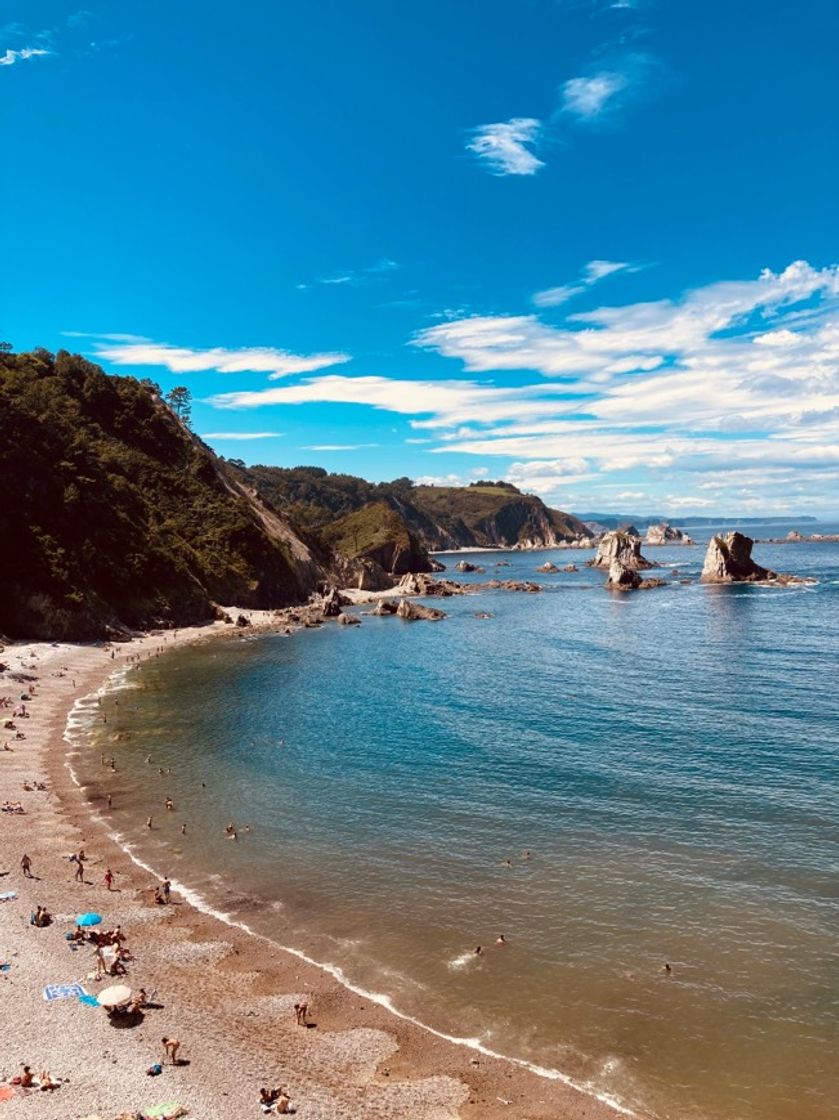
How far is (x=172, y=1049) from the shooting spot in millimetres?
22266

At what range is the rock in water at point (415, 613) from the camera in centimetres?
13250

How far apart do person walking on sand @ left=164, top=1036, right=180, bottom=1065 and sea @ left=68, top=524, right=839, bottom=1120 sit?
683cm

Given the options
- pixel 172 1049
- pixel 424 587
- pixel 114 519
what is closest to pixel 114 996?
pixel 172 1049

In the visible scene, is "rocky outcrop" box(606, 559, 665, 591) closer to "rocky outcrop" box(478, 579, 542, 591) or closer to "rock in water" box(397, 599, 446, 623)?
"rocky outcrop" box(478, 579, 542, 591)

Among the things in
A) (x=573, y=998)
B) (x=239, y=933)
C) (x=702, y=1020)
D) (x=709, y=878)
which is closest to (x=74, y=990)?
(x=239, y=933)

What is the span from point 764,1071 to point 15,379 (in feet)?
418

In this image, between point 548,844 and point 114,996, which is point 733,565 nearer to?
point 548,844

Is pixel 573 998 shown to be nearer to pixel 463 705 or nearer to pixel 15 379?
pixel 463 705

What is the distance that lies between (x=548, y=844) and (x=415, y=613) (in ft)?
319

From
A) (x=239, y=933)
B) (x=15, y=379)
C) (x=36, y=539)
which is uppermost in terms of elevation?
(x=15, y=379)

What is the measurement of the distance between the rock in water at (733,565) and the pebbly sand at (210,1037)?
157 metres

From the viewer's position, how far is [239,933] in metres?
30.6

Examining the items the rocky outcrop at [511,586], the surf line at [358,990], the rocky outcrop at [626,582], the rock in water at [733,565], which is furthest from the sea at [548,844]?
the rocky outcrop at [511,586]

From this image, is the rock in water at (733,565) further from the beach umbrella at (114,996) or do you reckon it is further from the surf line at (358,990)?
the beach umbrella at (114,996)
